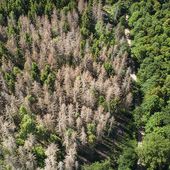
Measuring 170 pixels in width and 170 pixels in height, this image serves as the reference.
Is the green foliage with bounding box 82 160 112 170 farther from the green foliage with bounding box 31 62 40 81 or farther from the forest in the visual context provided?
the green foliage with bounding box 31 62 40 81

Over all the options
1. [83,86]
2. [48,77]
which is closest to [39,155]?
[83,86]

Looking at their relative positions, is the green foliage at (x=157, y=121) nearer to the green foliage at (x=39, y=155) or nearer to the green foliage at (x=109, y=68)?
the green foliage at (x=109, y=68)

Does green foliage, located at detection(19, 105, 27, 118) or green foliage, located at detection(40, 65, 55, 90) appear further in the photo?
green foliage, located at detection(40, 65, 55, 90)

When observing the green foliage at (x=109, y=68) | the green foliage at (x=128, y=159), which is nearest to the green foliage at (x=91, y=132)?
the green foliage at (x=128, y=159)

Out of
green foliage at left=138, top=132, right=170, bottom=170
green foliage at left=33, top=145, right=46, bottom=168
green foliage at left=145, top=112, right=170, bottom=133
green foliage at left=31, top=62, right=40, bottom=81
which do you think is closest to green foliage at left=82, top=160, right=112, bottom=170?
green foliage at left=138, top=132, right=170, bottom=170

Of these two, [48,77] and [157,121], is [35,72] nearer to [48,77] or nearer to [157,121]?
[48,77]

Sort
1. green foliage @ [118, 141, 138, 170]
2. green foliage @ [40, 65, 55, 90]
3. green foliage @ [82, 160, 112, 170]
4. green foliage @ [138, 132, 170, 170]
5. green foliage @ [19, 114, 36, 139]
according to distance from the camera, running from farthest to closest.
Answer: green foliage @ [40, 65, 55, 90] < green foliage @ [19, 114, 36, 139] < green foliage @ [138, 132, 170, 170] < green foliage @ [118, 141, 138, 170] < green foliage @ [82, 160, 112, 170]

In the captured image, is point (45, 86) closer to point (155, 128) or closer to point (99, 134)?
point (99, 134)

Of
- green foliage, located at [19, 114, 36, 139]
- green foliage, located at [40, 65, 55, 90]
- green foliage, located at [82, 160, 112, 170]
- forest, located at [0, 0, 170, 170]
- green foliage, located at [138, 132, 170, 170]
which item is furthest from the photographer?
green foliage, located at [40, 65, 55, 90]

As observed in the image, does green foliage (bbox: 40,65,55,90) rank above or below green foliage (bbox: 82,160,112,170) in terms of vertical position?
above

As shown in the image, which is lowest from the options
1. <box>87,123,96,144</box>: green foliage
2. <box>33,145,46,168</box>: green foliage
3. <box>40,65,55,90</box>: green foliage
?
<box>33,145,46,168</box>: green foliage
